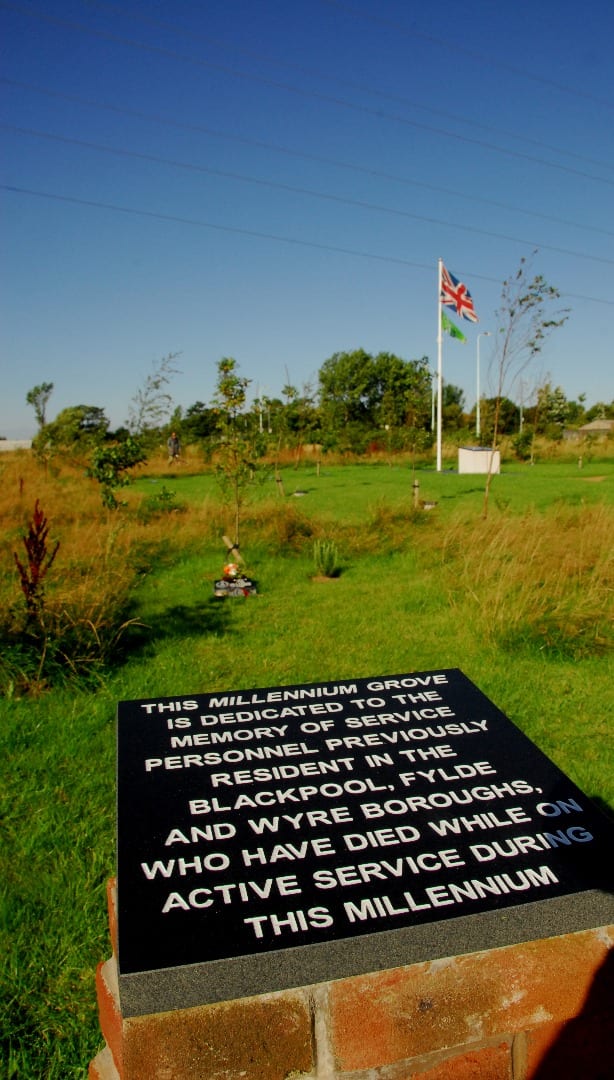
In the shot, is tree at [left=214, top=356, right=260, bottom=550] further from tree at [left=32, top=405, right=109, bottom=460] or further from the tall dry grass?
tree at [left=32, top=405, right=109, bottom=460]

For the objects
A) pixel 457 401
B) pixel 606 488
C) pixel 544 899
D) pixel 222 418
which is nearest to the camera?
pixel 544 899

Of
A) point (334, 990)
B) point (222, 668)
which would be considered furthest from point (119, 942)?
point (222, 668)

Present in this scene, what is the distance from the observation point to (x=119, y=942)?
5.20 feet

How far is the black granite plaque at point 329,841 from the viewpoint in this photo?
160cm

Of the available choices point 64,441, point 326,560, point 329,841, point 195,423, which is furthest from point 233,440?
point 195,423

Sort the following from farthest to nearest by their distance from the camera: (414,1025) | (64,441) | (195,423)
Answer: (195,423) < (64,441) < (414,1025)

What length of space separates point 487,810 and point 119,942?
1034 mm

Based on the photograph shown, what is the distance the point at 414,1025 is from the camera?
164 cm

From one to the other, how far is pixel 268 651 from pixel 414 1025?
475 centimetres

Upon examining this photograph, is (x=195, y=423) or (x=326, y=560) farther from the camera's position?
(x=195, y=423)

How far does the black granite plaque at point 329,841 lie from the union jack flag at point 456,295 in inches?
1023

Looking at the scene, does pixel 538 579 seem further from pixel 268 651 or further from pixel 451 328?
pixel 451 328

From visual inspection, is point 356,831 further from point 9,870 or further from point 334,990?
point 9,870

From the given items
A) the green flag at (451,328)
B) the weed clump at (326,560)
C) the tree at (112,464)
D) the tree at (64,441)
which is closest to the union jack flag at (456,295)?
the green flag at (451,328)
